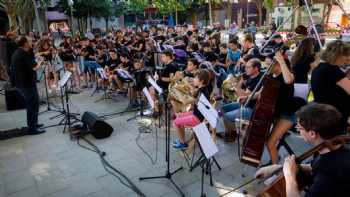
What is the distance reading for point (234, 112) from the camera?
15.6 ft

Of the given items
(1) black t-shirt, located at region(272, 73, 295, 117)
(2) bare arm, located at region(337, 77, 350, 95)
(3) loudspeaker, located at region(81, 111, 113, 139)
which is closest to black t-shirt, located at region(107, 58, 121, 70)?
(3) loudspeaker, located at region(81, 111, 113, 139)

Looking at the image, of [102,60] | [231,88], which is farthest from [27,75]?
[231,88]

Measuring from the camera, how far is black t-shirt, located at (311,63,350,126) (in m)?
3.22

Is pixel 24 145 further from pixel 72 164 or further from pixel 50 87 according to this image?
pixel 50 87

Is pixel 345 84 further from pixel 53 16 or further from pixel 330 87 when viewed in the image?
pixel 53 16

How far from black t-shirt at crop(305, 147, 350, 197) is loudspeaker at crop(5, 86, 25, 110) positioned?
7.78 meters

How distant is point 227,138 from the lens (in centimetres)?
534

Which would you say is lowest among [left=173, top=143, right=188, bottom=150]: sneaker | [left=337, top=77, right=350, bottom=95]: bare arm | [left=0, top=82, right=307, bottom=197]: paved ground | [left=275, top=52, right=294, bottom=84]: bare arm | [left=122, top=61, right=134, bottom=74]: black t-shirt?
[left=0, top=82, right=307, bottom=197]: paved ground

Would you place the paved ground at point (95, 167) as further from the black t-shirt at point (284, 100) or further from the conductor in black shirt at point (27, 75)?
the black t-shirt at point (284, 100)

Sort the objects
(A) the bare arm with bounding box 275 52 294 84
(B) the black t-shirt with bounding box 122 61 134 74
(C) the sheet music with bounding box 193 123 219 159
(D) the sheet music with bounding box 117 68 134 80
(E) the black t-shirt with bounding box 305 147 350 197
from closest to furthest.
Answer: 1. (E) the black t-shirt with bounding box 305 147 350 197
2. (C) the sheet music with bounding box 193 123 219 159
3. (A) the bare arm with bounding box 275 52 294 84
4. (D) the sheet music with bounding box 117 68 134 80
5. (B) the black t-shirt with bounding box 122 61 134 74

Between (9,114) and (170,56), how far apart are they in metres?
4.59

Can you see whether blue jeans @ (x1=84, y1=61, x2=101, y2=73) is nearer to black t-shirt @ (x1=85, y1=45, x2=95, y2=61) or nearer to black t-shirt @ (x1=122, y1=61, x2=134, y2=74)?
black t-shirt @ (x1=85, y1=45, x2=95, y2=61)

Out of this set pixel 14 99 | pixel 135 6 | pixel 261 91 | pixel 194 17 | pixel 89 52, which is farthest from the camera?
pixel 194 17

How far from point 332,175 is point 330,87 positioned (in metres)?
1.84
